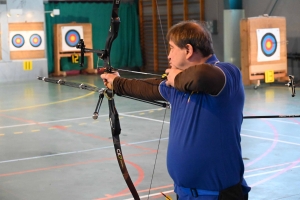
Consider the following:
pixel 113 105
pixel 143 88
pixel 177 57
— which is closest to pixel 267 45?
pixel 113 105

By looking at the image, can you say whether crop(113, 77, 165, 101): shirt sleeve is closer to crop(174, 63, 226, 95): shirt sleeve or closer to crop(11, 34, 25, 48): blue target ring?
crop(174, 63, 226, 95): shirt sleeve

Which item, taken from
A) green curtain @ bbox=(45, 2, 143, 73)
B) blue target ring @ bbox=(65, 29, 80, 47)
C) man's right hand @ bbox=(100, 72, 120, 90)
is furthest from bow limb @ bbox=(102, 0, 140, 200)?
green curtain @ bbox=(45, 2, 143, 73)

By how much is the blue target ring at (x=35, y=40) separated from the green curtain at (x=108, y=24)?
93 cm

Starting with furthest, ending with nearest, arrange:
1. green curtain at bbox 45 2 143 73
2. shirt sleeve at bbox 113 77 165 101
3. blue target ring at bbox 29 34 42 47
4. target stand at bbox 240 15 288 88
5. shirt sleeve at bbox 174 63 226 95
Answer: green curtain at bbox 45 2 143 73
blue target ring at bbox 29 34 42 47
target stand at bbox 240 15 288 88
shirt sleeve at bbox 113 77 165 101
shirt sleeve at bbox 174 63 226 95

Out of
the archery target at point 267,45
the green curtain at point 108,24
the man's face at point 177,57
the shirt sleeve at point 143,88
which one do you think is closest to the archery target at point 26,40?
the green curtain at point 108,24

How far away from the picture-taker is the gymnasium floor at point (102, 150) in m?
3.49

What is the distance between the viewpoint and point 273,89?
8.50m

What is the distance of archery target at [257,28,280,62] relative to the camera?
29.3 feet

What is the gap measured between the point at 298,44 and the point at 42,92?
4296 millimetres

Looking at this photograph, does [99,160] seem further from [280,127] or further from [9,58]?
[9,58]

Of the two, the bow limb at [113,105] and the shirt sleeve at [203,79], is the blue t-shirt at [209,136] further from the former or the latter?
the bow limb at [113,105]

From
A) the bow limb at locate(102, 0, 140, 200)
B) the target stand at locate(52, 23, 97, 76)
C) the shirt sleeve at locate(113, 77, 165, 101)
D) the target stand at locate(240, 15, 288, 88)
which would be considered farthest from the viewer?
the target stand at locate(52, 23, 97, 76)

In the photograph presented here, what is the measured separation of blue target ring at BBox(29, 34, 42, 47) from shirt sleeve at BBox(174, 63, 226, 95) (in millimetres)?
10154

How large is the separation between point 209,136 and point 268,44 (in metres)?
7.64
